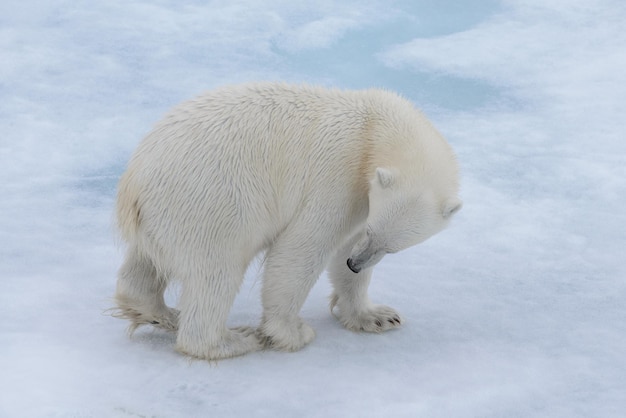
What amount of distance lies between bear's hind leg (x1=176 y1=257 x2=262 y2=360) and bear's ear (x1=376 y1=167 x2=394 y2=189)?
675 mm

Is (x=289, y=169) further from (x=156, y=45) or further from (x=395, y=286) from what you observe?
(x=156, y=45)

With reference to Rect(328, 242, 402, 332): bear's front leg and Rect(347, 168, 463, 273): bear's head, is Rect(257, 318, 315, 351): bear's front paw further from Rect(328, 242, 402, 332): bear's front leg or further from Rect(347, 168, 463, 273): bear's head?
Rect(347, 168, 463, 273): bear's head

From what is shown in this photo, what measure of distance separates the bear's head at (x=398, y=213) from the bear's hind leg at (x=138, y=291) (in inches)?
33.9

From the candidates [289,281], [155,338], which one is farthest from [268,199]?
[155,338]

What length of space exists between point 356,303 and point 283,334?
0.41 metres

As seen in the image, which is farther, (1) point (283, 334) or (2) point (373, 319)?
(2) point (373, 319)

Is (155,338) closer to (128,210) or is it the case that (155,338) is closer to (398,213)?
(128,210)

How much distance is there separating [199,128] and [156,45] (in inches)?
176

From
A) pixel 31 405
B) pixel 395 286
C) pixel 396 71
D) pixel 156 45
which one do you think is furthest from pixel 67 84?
pixel 31 405

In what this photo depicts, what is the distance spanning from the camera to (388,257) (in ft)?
16.0

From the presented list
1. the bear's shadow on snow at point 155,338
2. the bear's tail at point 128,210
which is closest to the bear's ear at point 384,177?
the bear's tail at point 128,210

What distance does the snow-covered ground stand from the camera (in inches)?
143

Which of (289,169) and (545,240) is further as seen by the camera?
(545,240)

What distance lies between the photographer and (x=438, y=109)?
699 cm
